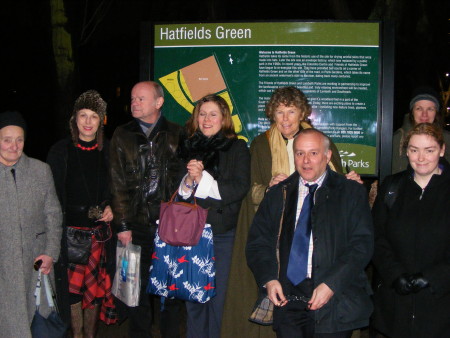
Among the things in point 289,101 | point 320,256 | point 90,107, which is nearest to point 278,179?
point 289,101

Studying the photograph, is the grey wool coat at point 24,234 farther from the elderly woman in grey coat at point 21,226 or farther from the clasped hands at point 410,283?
the clasped hands at point 410,283

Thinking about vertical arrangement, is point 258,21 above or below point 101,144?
above

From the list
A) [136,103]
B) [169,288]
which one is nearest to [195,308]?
[169,288]

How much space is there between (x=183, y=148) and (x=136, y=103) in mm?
604

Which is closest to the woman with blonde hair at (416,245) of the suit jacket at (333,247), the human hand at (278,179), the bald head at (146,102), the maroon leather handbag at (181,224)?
the suit jacket at (333,247)

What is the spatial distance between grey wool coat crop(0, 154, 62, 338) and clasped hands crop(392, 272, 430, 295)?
265 cm

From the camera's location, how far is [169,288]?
14.4 ft

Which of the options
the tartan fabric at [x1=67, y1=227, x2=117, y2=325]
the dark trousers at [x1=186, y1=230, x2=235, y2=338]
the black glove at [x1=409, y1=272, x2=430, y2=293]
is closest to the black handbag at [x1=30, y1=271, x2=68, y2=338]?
the tartan fabric at [x1=67, y1=227, x2=117, y2=325]

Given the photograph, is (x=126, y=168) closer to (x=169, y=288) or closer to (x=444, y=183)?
(x=169, y=288)

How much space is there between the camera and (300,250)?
12.0 ft

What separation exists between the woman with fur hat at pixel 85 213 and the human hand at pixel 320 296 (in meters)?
2.05

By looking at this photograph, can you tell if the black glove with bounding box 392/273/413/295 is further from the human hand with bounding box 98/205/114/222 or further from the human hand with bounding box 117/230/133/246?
the human hand with bounding box 98/205/114/222

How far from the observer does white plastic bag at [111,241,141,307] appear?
15.1 feet

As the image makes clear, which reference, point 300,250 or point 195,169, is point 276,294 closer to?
point 300,250
